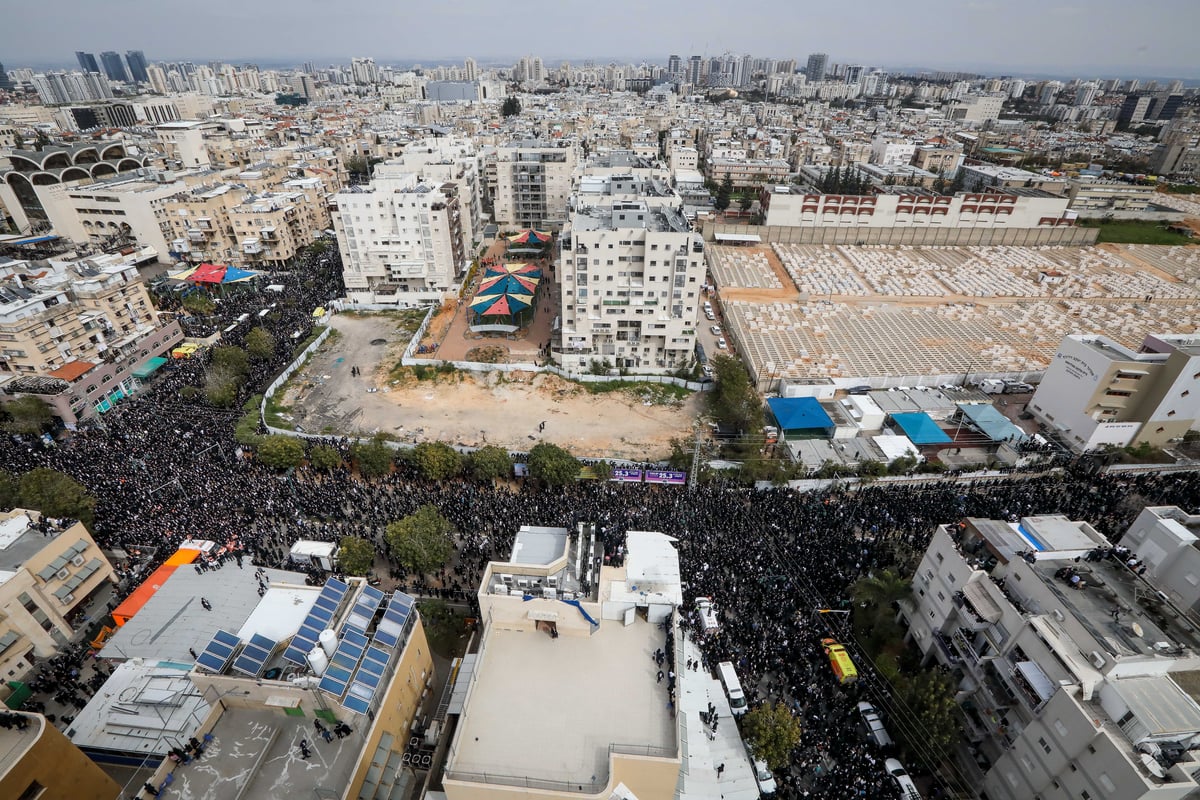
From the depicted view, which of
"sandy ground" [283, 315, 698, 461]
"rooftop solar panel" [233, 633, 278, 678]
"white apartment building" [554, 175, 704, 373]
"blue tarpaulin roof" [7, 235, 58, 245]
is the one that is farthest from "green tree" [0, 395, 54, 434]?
"blue tarpaulin roof" [7, 235, 58, 245]

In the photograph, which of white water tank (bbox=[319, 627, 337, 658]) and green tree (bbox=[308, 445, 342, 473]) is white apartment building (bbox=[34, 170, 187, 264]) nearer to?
green tree (bbox=[308, 445, 342, 473])

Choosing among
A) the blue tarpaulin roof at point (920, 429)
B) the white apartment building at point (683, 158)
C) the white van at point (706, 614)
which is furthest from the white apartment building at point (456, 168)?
the white van at point (706, 614)

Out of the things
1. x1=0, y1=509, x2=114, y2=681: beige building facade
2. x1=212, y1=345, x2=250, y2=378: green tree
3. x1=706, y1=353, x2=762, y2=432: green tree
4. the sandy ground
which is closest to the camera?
x1=0, y1=509, x2=114, y2=681: beige building facade

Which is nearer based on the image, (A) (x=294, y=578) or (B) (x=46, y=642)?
(B) (x=46, y=642)

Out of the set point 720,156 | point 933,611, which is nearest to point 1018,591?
point 933,611

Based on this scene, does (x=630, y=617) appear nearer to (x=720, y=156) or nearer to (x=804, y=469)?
(x=804, y=469)

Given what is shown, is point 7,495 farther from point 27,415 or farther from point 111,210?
point 111,210

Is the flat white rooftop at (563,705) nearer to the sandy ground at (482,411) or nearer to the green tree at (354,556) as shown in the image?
the green tree at (354,556)
